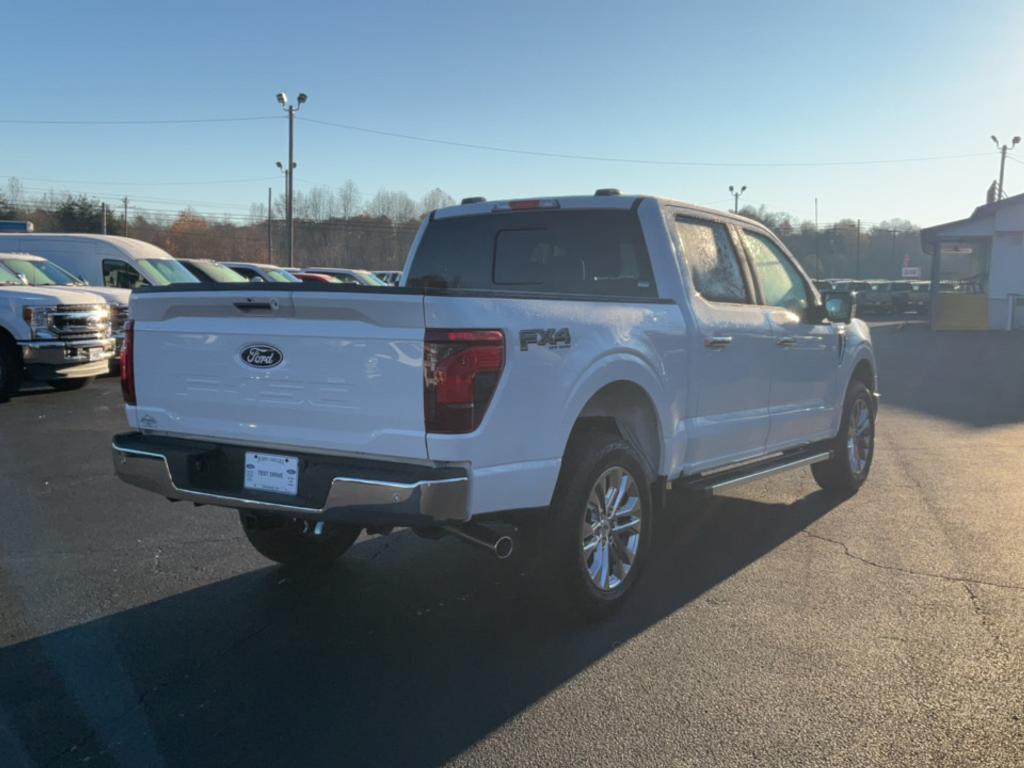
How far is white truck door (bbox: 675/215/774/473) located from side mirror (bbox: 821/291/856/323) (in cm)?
113

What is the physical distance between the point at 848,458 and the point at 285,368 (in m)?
5.05

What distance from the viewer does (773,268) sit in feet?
21.4

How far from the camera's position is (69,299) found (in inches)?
484

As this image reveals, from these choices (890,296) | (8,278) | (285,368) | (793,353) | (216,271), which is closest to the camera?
(285,368)

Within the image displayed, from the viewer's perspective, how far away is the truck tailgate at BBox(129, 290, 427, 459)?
3.60 metres

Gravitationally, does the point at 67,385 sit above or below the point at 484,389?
below

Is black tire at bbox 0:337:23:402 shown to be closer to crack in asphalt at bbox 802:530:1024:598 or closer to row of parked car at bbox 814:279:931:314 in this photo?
crack in asphalt at bbox 802:530:1024:598

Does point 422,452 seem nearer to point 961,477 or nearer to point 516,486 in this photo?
point 516,486

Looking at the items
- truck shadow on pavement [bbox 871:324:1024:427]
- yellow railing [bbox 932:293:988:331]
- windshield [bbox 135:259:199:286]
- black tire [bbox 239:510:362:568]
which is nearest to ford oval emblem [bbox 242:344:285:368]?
black tire [bbox 239:510:362:568]

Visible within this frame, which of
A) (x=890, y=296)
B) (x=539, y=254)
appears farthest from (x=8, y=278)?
(x=890, y=296)

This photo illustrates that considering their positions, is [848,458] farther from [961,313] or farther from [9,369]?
[961,313]

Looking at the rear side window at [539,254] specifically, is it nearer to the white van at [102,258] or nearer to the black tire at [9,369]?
the black tire at [9,369]

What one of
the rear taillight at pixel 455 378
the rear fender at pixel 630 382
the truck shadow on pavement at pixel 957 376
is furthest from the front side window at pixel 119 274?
the rear taillight at pixel 455 378

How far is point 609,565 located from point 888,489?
3.92m
